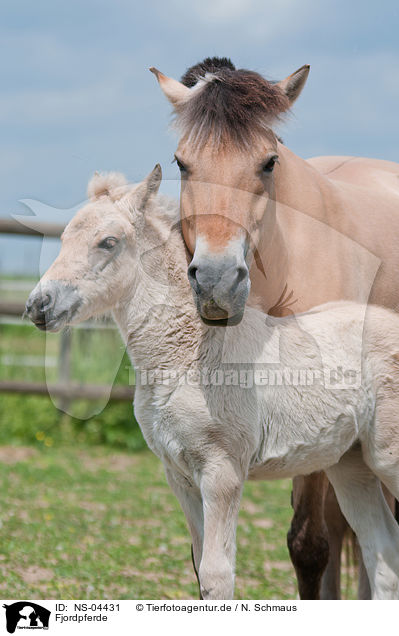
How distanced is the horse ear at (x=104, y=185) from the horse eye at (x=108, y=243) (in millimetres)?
205

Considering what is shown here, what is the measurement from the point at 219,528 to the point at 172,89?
1.72 meters

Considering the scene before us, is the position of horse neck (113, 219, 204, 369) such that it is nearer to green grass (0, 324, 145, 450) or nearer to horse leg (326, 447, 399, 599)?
horse leg (326, 447, 399, 599)

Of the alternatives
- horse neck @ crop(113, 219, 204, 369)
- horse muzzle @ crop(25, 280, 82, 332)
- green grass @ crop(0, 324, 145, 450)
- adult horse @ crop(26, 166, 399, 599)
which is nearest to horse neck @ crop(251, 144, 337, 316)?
adult horse @ crop(26, 166, 399, 599)

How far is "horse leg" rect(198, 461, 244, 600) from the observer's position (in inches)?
104

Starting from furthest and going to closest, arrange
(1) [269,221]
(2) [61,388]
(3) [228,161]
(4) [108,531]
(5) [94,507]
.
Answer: (2) [61,388] → (5) [94,507] → (4) [108,531] → (1) [269,221] → (3) [228,161]

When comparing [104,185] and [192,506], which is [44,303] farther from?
[192,506]

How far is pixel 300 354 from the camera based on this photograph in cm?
292

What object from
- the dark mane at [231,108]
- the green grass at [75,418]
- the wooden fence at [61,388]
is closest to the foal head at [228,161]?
the dark mane at [231,108]

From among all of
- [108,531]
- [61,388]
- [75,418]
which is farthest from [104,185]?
[75,418]

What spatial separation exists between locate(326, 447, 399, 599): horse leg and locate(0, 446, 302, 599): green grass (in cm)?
144

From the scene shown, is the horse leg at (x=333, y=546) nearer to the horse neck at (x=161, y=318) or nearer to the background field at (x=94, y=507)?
the background field at (x=94, y=507)

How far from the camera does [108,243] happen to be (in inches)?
111
